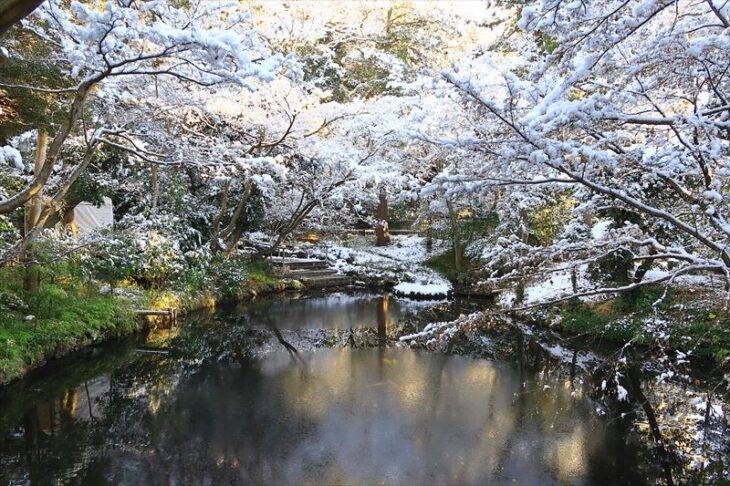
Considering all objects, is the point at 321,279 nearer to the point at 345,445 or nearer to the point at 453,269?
the point at 453,269

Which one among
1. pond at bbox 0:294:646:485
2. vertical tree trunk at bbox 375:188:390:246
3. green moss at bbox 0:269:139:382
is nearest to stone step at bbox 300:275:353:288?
vertical tree trunk at bbox 375:188:390:246

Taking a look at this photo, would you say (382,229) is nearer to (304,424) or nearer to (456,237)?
(456,237)

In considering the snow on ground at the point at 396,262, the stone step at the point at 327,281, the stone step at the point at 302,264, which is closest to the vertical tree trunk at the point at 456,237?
the snow on ground at the point at 396,262

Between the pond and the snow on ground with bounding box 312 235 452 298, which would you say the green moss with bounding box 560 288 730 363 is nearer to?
the pond

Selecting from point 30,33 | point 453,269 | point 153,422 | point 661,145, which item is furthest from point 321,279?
point 661,145

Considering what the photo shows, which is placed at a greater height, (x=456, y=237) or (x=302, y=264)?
(x=456, y=237)

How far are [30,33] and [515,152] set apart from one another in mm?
5093

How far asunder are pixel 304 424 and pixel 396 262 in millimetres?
11523

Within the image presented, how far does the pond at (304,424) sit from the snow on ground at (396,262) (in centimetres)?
587

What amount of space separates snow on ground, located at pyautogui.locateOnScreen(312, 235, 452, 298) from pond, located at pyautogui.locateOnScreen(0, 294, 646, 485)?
587 centimetres

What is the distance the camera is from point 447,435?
4.96 meters

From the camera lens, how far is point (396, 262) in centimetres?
1642

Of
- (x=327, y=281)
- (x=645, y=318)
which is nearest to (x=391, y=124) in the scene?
(x=327, y=281)

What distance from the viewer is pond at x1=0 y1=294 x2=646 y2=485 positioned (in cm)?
418
